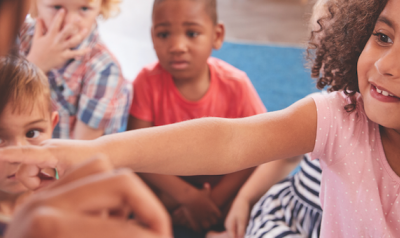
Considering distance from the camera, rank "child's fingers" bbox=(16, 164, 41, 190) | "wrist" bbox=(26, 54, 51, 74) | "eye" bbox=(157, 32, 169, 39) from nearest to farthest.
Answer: "child's fingers" bbox=(16, 164, 41, 190)
"wrist" bbox=(26, 54, 51, 74)
"eye" bbox=(157, 32, 169, 39)

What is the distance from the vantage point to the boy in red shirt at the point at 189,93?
97 centimetres

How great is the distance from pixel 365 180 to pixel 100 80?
2.29ft

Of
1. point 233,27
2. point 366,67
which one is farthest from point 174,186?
point 233,27

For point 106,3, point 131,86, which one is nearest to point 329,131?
point 131,86

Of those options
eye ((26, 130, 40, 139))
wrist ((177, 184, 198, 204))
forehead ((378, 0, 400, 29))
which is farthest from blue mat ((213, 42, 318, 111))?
eye ((26, 130, 40, 139))

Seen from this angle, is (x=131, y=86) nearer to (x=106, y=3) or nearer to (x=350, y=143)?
(x=106, y=3)

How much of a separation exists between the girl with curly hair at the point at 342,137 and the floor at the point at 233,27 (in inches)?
51.5

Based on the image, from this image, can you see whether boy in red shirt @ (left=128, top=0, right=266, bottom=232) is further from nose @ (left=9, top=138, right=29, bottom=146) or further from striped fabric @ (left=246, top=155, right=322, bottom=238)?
nose @ (left=9, top=138, right=29, bottom=146)

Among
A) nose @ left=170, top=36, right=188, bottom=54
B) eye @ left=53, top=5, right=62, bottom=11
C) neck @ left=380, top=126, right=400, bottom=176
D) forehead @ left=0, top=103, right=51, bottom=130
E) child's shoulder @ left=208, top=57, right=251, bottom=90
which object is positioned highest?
eye @ left=53, top=5, right=62, bottom=11

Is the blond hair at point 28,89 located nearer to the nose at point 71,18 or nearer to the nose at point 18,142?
the nose at point 18,142

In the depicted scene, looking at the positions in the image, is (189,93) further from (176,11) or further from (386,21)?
(386,21)

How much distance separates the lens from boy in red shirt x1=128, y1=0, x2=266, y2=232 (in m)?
0.97

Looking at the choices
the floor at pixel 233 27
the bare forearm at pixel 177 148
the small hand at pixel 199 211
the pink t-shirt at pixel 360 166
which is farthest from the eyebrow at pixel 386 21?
the floor at pixel 233 27

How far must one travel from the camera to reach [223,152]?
19.6 inches
